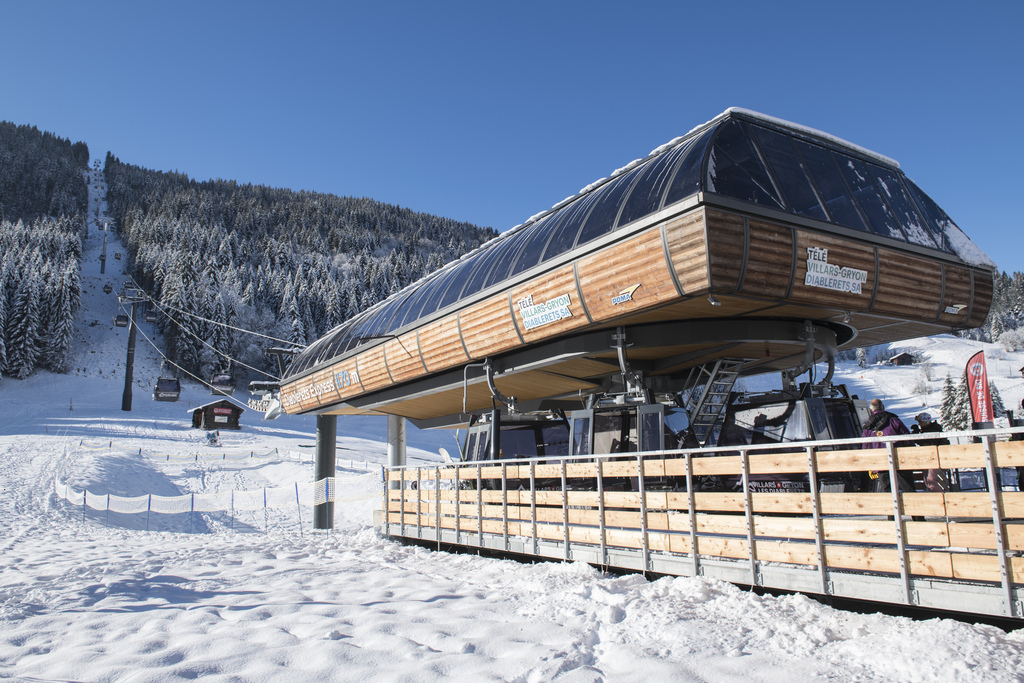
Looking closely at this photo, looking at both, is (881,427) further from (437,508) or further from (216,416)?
(216,416)

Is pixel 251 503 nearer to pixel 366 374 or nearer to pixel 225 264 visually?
pixel 366 374

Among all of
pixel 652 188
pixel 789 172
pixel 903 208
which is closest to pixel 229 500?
pixel 652 188

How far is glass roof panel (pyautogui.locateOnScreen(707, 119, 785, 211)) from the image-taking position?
8.41 metres

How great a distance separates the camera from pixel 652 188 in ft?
30.5

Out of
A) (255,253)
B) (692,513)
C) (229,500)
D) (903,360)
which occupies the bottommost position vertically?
(229,500)

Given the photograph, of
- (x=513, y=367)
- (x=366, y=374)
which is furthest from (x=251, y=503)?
(x=513, y=367)

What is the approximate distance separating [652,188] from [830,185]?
2.72 m

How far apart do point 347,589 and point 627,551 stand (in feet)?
11.8

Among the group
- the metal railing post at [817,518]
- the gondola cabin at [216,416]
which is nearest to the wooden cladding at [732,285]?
the metal railing post at [817,518]

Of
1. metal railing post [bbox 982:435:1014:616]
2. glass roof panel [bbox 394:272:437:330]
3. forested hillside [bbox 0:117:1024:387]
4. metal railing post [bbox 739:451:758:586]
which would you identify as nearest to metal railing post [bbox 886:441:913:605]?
metal railing post [bbox 982:435:1014:616]

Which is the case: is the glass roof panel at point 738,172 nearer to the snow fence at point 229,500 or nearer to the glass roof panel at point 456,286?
the glass roof panel at point 456,286

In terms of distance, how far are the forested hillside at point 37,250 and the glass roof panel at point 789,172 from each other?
72.6m

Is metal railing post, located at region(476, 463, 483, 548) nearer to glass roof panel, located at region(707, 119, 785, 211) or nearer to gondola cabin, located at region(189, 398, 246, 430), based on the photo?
glass roof panel, located at region(707, 119, 785, 211)

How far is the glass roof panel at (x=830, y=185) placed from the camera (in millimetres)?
9273
